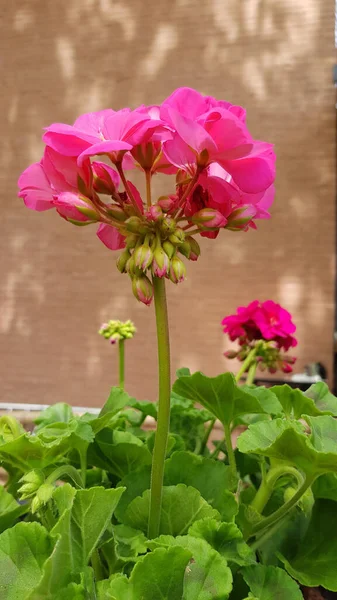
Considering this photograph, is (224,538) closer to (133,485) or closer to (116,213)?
(133,485)

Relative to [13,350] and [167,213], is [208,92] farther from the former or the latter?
[167,213]

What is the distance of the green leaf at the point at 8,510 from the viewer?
488 mm

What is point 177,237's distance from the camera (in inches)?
14.0

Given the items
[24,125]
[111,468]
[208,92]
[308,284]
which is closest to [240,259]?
[308,284]

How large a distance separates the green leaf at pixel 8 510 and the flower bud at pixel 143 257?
0.92 ft

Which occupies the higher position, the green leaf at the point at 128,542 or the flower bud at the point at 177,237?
the flower bud at the point at 177,237

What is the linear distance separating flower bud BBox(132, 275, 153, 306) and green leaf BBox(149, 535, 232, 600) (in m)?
0.16

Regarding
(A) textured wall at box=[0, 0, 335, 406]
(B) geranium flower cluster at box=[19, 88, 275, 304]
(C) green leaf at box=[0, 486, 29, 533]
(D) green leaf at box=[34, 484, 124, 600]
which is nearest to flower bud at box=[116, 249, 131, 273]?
(B) geranium flower cluster at box=[19, 88, 275, 304]

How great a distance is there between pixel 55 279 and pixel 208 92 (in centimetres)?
121

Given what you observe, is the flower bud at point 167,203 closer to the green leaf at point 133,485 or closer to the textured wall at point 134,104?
the green leaf at point 133,485

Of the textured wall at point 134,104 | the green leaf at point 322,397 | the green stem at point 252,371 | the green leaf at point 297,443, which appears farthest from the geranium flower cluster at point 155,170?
the textured wall at point 134,104

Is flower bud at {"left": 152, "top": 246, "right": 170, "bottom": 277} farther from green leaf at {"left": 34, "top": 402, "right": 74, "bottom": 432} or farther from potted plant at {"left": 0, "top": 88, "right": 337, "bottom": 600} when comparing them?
green leaf at {"left": 34, "top": 402, "right": 74, "bottom": 432}

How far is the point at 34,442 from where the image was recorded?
0.43 metres

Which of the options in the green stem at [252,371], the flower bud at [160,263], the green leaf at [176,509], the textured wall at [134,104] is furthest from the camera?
the textured wall at [134,104]
